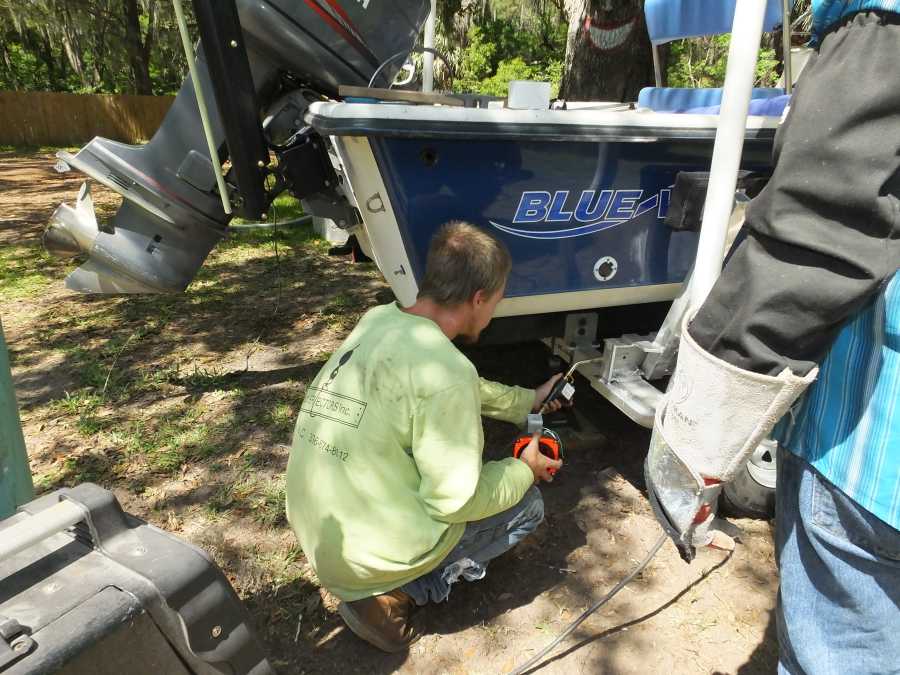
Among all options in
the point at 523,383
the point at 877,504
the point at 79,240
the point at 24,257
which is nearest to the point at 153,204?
the point at 79,240

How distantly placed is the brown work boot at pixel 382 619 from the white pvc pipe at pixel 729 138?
48.8 inches

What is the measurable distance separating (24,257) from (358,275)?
309cm

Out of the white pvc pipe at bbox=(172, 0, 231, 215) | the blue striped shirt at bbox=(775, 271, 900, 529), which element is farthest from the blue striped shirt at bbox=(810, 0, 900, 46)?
the white pvc pipe at bbox=(172, 0, 231, 215)

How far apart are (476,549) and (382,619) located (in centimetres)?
36

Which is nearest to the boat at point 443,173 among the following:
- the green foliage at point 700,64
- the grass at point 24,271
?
the grass at point 24,271

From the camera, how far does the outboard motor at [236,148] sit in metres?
2.54

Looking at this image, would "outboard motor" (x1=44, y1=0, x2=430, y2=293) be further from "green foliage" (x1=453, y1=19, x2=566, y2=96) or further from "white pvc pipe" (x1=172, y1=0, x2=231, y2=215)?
"green foliage" (x1=453, y1=19, x2=566, y2=96)

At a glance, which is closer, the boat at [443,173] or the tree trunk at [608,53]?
the boat at [443,173]

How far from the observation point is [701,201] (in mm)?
2246

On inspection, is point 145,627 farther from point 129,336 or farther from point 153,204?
point 129,336

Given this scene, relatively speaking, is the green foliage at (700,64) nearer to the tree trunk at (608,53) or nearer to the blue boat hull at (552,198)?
the tree trunk at (608,53)

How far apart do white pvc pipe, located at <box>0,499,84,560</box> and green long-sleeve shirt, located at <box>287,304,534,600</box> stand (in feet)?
2.44

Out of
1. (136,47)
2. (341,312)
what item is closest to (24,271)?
(341,312)

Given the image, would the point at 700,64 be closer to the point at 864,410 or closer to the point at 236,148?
the point at 236,148
